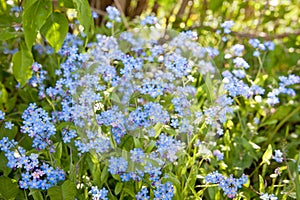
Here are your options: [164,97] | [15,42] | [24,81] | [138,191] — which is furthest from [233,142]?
[15,42]

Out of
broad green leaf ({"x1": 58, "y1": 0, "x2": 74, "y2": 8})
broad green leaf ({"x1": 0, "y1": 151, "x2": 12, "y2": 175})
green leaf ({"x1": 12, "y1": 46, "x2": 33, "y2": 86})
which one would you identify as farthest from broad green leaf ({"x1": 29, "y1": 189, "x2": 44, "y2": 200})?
broad green leaf ({"x1": 58, "y1": 0, "x2": 74, "y2": 8})

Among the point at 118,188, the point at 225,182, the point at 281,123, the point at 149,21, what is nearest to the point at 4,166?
the point at 118,188

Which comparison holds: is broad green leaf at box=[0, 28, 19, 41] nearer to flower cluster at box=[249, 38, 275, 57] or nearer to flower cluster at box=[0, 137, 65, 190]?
flower cluster at box=[0, 137, 65, 190]

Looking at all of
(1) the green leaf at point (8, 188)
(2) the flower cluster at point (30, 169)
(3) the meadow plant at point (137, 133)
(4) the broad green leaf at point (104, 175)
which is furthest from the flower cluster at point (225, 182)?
(1) the green leaf at point (8, 188)

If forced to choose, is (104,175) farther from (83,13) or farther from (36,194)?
(83,13)

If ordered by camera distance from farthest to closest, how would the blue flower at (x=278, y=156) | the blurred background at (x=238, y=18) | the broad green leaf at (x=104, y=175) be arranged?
the blurred background at (x=238, y=18) < the blue flower at (x=278, y=156) < the broad green leaf at (x=104, y=175)

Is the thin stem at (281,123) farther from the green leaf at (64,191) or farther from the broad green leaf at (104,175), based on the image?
the green leaf at (64,191)
